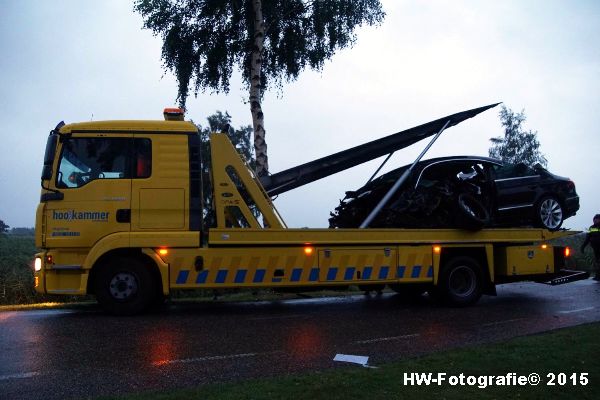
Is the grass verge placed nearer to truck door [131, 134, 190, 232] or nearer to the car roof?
truck door [131, 134, 190, 232]

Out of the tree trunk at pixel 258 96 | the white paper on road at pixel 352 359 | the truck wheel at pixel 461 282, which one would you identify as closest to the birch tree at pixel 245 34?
the tree trunk at pixel 258 96

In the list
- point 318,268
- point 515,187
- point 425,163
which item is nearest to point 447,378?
point 318,268

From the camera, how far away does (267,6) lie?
53.2 ft

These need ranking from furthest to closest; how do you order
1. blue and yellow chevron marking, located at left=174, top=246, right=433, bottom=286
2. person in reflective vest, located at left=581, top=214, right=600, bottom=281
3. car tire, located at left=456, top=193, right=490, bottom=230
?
person in reflective vest, located at left=581, top=214, right=600, bottom=281
car tire, located at left=456, top=193, right=490, bottom=230
blue and yellow chevron marking, located at left=174, top=246, right=433, bottom=286

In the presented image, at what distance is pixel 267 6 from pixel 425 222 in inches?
353

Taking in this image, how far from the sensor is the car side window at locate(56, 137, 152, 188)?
28.6 ft

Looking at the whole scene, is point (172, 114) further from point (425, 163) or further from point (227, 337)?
point (425, 163)

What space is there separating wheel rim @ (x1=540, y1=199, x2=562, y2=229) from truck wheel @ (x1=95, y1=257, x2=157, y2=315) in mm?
7752

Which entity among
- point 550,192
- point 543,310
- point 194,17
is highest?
point 194,17

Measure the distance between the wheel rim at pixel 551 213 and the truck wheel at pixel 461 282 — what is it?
6.17ft

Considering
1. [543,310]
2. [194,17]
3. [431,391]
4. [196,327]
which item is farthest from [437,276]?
[194,17]

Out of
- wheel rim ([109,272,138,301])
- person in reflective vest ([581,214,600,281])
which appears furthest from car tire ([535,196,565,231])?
wheel rim ([109,272,138,301])

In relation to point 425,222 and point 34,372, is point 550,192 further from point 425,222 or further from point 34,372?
point 34,372

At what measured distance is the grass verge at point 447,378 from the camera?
179 inches
